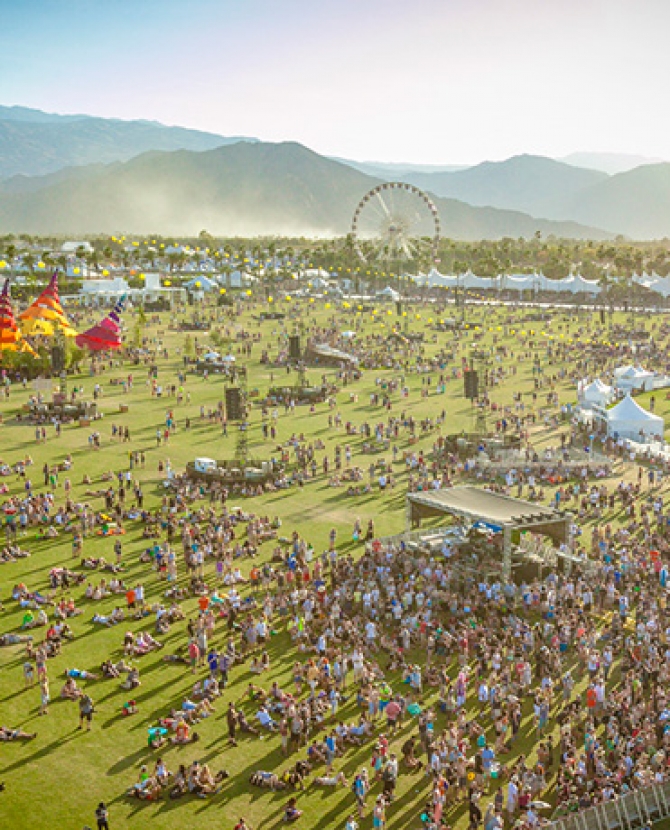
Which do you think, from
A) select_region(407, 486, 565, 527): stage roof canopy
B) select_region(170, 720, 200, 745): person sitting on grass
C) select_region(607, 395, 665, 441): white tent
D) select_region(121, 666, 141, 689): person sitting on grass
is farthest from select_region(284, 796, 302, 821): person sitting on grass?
select_region(607, 395, 665, 441): white tent

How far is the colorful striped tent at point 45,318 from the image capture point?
61.7 meters

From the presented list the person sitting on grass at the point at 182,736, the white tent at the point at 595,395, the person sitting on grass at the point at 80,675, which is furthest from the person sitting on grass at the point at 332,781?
the white tent at the point at 595,395

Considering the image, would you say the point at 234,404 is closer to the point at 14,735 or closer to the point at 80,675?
the point at 80,675

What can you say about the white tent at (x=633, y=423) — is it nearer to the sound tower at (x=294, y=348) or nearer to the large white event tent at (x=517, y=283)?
the sound tower at (x=294, y=348)

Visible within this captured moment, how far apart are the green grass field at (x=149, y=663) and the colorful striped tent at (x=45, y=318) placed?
1179 centimetres

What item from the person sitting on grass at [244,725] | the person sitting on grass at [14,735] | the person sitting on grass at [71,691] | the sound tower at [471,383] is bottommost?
the person sitting on grass at [14,735]

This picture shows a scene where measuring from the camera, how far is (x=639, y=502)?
3186 centimetres

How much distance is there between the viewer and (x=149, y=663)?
785 inches

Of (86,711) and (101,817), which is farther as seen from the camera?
(86,711)

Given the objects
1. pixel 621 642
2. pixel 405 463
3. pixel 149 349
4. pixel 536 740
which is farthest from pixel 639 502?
pixel 149 349

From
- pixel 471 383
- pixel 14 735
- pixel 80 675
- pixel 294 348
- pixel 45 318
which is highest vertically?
pixel 45 318

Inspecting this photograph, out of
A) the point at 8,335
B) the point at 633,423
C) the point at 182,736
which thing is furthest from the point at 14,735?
the point at 8,335

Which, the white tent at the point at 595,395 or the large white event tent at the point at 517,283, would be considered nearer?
the white tent at the point at 595,395

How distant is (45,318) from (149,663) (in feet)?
156
